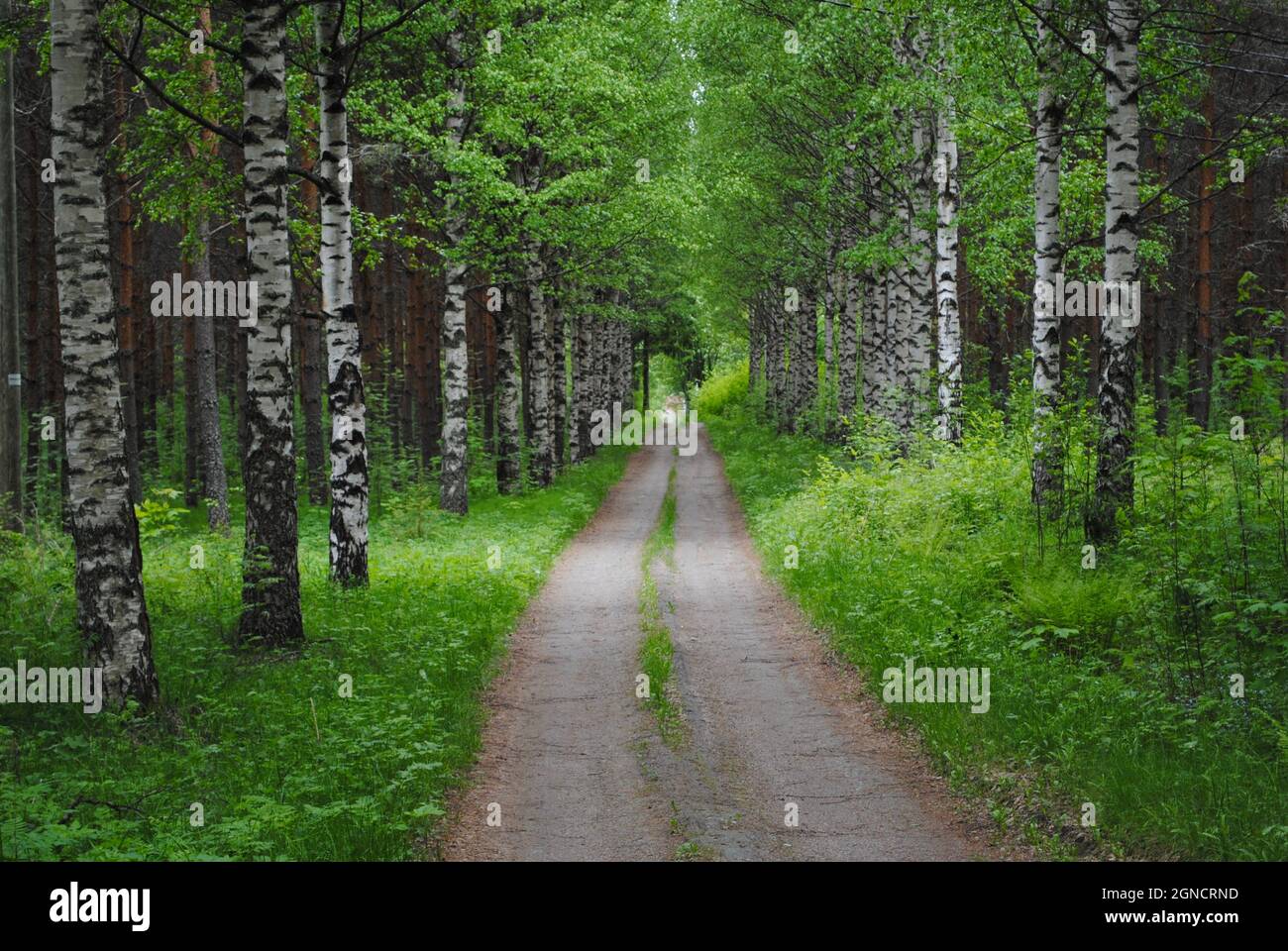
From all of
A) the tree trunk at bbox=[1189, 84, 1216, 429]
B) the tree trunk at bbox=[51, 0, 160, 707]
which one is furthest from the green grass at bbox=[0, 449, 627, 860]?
the tree trunk at bbox=[1189, 84, 1216, 429]

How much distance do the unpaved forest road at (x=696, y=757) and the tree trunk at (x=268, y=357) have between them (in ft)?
8.51

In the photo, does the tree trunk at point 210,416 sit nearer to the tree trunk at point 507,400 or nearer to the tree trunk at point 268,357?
the tree trunk at point 507,400

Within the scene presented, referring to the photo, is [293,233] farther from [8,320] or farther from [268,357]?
[268,357]

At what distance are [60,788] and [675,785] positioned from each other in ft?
14.0

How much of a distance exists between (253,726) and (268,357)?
13.5 feet

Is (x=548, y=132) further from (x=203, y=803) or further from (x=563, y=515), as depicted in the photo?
(x=203, y=803)

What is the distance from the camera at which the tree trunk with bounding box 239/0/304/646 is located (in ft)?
35.7

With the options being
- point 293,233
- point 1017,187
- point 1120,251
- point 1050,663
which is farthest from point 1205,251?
point 293,233

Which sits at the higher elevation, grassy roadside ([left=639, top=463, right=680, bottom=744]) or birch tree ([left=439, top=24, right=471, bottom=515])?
birch tree ([left=439, top=24, right=471, bottom=515])

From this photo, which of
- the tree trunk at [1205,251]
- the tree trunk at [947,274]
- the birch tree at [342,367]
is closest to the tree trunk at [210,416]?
the birch tree at [342,367]

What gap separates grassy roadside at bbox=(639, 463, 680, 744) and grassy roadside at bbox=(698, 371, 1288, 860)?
2067 mm

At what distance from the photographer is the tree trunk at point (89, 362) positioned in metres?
8.49

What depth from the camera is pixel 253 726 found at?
870 cm

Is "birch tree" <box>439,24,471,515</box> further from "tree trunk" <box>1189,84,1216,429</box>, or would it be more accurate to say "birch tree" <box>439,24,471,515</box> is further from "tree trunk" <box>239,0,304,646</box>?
"tree trunk" <box>1189,84,1216,429</box>
